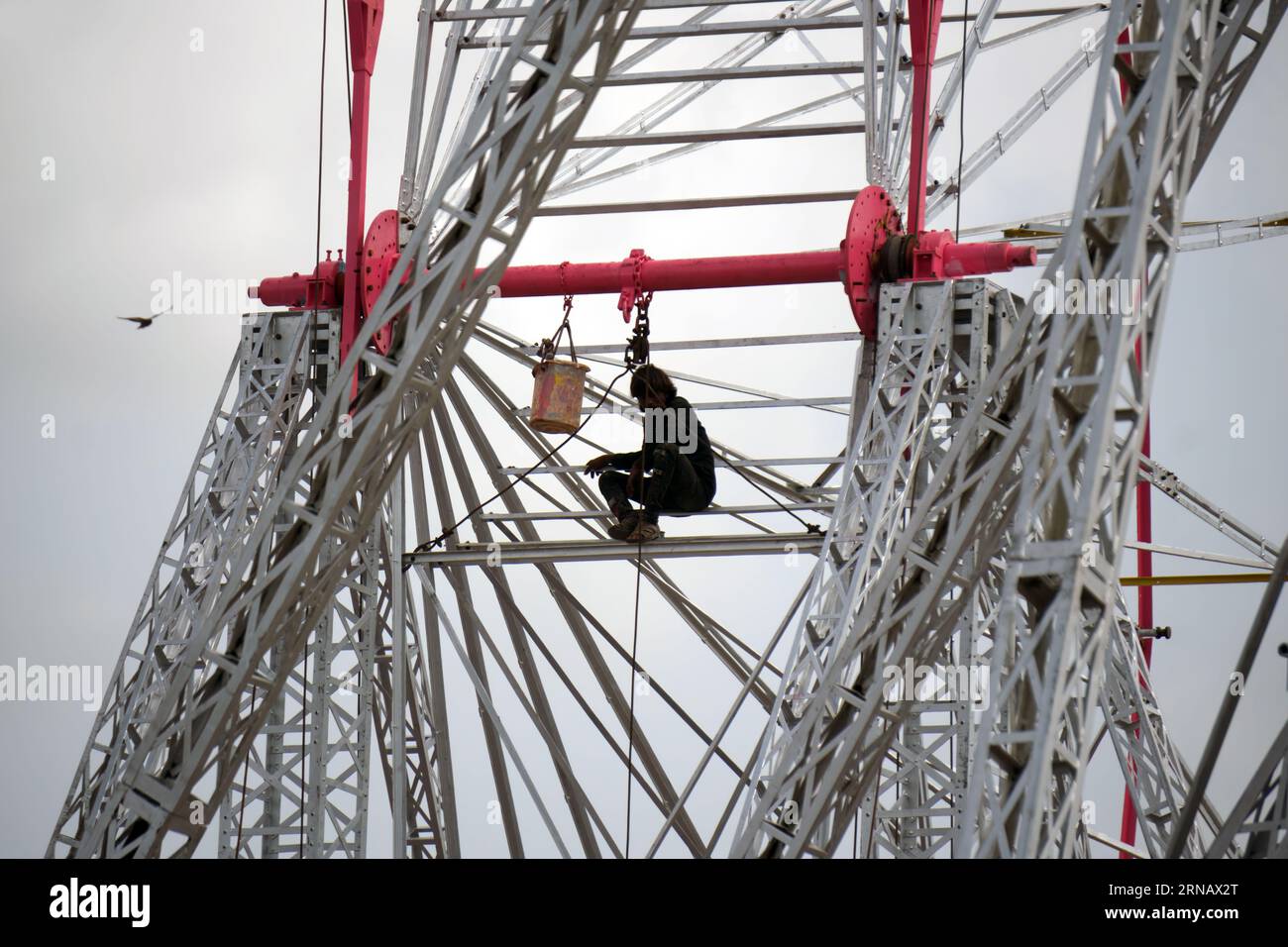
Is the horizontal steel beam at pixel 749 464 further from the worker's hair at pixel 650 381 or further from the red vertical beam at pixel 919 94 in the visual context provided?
the red vertical beam at pixel 919 94

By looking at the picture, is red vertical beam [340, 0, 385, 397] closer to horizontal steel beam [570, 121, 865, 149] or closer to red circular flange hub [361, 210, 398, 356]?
red circular flange hub [361, 210, 398, 356]

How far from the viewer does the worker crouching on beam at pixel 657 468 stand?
1700 cm

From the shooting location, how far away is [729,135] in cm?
1881

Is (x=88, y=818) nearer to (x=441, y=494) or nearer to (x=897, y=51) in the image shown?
(x=441, y=494)

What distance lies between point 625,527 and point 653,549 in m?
0.30

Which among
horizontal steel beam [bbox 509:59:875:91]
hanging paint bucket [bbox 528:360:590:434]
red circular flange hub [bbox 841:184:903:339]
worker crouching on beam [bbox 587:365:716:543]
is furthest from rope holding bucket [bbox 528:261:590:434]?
horizontal steel beam [bbox 509:59:875:91]

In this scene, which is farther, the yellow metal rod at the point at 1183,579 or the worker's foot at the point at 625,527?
the yellow metal rod at the point at 1183,579

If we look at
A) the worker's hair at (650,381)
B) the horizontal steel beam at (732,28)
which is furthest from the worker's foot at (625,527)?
the horizontal steel beam at (732,28)

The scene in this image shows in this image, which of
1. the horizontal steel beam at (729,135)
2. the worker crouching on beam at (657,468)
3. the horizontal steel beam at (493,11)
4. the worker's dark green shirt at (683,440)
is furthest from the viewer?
the horizontal steel beam at (493,11)

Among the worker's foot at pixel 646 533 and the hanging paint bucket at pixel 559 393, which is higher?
the hanging paint bucket at pixel 559 393

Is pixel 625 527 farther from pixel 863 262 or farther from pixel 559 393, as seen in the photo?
pixel 863 262

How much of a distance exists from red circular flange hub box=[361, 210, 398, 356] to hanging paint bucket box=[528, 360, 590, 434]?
1.92 metres

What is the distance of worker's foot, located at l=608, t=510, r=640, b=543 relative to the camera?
17.5m

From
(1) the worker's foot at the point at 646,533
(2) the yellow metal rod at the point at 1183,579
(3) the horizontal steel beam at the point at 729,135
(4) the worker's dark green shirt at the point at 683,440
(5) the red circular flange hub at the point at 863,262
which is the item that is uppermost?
(3) the horizontal steel beam at the point at 729,135
